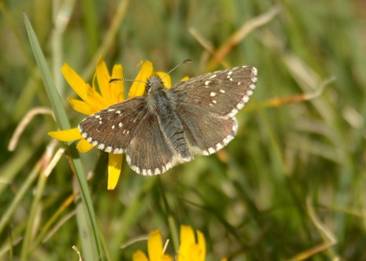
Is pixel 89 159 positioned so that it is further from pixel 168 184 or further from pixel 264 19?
pixel 264 19

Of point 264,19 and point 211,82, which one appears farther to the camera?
point 264,19

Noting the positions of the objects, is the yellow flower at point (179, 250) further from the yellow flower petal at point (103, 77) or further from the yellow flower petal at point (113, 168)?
the yellow flower petal at point (103, 77)

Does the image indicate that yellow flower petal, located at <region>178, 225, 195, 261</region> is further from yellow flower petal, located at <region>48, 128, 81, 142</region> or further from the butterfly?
yellow flower petal, located at <region>48, 128, 81, 142</region>

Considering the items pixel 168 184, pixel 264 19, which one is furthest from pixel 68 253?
pixel 264 19

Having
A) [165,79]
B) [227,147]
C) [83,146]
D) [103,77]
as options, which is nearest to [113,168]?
[83,146]

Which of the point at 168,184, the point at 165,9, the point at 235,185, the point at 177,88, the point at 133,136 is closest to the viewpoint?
the point at 133,136

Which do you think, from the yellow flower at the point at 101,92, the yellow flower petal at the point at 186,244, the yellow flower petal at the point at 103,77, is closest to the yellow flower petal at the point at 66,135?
the yellow flower at the point at 101,92

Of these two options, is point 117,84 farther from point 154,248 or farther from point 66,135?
point 154,248
